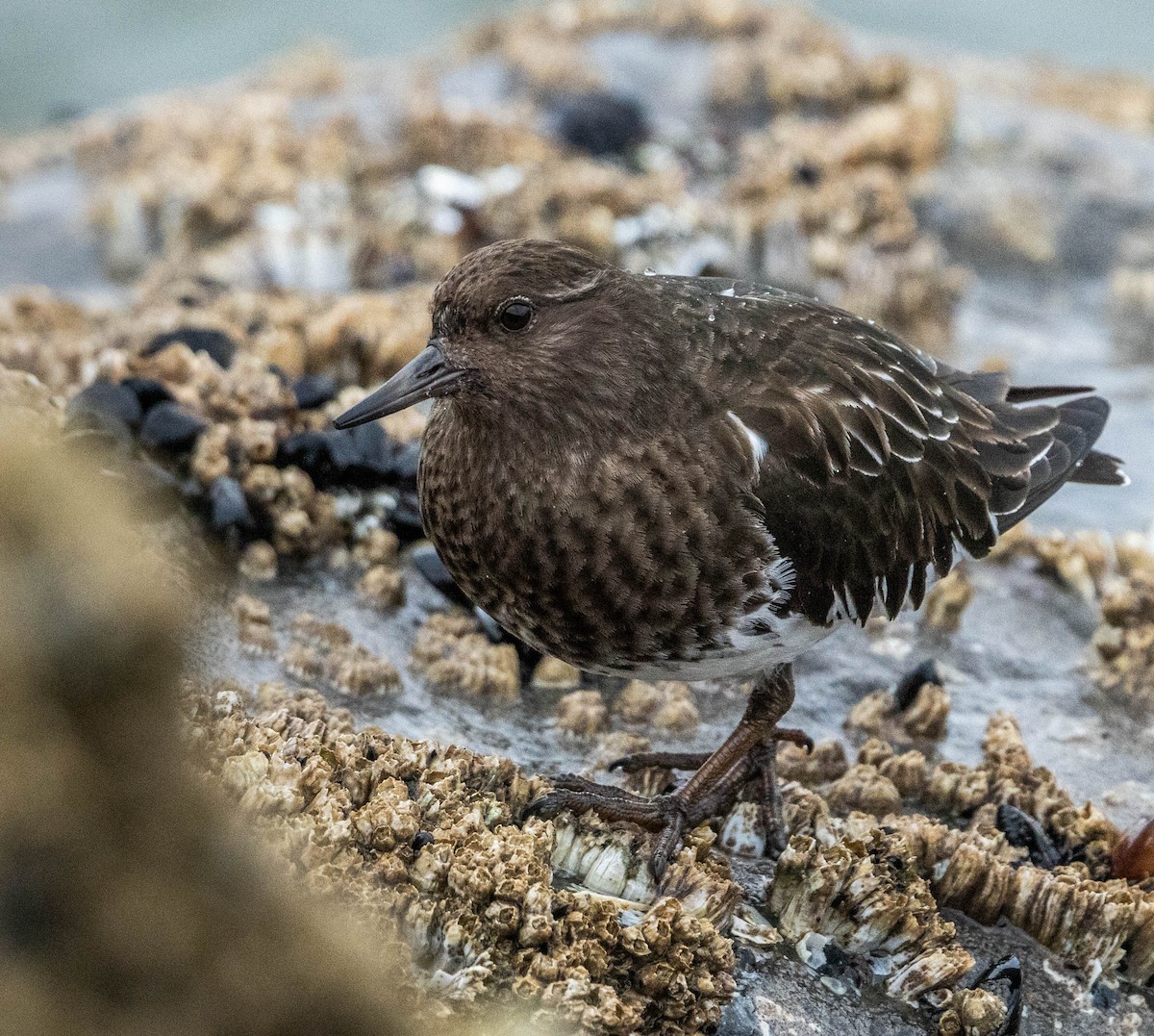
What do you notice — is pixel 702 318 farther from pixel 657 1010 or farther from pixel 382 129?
pixel 382 129

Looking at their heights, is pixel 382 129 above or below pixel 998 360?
above

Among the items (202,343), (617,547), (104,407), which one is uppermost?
(617,547)

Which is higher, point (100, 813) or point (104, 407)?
point (100, 813)

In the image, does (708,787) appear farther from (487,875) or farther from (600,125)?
(600,125)

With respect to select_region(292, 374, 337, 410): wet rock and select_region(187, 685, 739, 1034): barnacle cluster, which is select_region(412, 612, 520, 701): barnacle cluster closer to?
select_region(187, 685, 739, 1034): barnacle cluster

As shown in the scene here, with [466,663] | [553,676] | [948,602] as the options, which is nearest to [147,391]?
[466,663]

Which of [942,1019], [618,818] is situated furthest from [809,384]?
[942,1019]

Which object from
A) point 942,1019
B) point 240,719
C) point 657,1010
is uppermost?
point 240,719
